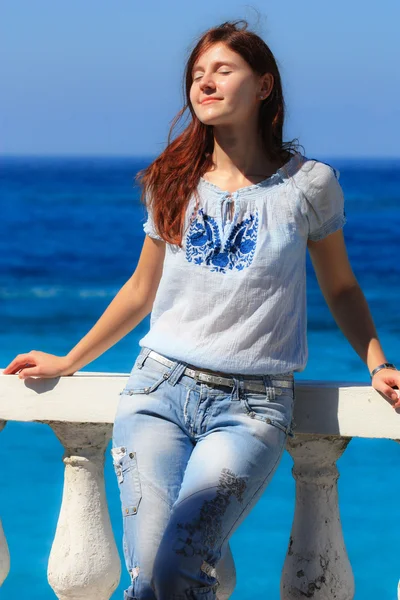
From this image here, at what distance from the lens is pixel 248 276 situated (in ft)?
6.38

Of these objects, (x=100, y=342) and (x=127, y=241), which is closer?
(x=100, y=342)

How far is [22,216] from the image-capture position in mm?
30672

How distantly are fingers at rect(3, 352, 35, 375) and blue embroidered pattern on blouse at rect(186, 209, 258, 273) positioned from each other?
41 cm

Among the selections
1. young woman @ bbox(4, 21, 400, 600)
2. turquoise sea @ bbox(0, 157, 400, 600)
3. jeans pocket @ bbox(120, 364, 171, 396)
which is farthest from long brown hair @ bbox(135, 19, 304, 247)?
jeans pocket @ bbox(120, 364, 171, 396)

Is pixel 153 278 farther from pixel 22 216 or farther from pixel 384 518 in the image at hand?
pixel 22 216

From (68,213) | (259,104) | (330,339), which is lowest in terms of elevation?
(68,213)

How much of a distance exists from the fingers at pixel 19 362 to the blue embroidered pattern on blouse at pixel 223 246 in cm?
41

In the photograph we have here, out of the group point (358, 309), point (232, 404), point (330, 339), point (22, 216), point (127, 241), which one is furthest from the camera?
point (22, 216)

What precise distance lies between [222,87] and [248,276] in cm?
41

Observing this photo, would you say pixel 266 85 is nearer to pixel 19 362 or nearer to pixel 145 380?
pixel 145 380

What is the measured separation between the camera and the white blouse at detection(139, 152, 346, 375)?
6.34ft

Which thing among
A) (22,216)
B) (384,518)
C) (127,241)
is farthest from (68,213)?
(384,518)

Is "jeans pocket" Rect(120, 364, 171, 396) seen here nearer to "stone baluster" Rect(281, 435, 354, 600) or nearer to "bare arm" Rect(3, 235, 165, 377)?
"bare arm" Rect(3, 235, 165, 377)

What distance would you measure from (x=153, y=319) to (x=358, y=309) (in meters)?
0.43
